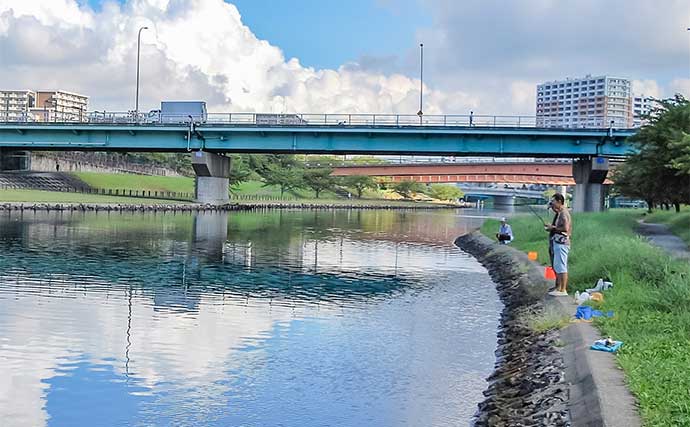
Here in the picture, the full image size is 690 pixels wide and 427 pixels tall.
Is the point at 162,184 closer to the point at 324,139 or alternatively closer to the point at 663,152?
the point at 324,139

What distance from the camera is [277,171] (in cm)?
12575

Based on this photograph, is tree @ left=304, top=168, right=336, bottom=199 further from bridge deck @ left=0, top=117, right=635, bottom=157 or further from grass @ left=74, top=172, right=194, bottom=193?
bridge deck @ left=0, top=117, right=635, bottom=157

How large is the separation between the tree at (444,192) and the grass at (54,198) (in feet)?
335

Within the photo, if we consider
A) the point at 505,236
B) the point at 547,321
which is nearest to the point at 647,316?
the point at 547,321

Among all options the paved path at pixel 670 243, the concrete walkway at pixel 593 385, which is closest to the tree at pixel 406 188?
the paved path at pixel 670 243

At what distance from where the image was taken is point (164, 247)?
40312 mm

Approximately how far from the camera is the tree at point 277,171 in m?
126

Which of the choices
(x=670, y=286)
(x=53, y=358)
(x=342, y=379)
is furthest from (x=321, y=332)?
(x=670, y=286)

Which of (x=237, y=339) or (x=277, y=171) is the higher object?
(x=277, y=171)

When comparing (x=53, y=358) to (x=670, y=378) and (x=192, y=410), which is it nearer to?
(x=192, y=410)

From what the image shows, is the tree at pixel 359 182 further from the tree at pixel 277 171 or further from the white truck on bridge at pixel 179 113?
the white truck on bridge at pixel 179 113

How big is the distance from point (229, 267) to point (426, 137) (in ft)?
139

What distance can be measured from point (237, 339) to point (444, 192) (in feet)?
557

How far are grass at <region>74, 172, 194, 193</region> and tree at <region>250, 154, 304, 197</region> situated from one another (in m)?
10.4
